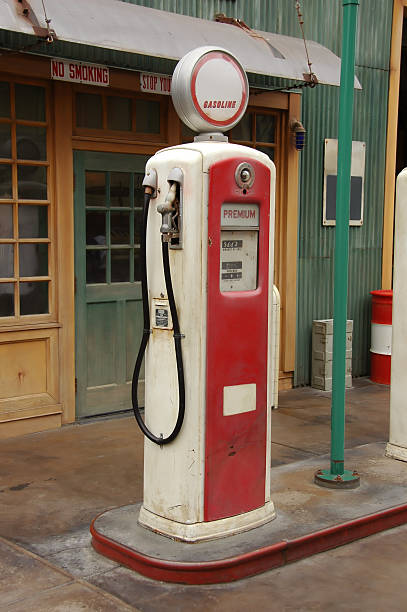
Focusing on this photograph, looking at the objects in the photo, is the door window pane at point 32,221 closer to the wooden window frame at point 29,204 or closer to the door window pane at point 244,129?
the wooden window frame at point 29,204

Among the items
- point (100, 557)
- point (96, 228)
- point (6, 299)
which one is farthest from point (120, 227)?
point (100, 557)

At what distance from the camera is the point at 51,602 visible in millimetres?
3869

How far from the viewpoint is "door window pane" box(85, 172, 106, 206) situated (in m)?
6.97

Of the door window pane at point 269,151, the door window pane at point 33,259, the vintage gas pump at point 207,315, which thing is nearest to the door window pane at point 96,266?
the door window pane at point 33,259

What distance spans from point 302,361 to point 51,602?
520 centimetres

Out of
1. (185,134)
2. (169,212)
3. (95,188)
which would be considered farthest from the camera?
(185,134)

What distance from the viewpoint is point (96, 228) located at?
7066 millimetres

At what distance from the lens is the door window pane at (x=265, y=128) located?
26.8ft

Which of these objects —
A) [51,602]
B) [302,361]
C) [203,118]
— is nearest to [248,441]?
[51,602]

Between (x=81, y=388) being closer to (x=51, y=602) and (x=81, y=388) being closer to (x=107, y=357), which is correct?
(x=107, y=357)

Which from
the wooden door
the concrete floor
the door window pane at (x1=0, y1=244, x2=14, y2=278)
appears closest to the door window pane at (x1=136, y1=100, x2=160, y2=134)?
the wooden door

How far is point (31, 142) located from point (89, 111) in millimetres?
629

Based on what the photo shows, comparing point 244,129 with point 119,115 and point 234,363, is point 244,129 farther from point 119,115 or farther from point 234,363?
point 234,363

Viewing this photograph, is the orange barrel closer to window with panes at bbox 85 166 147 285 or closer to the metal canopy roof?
the metal canopy roof
